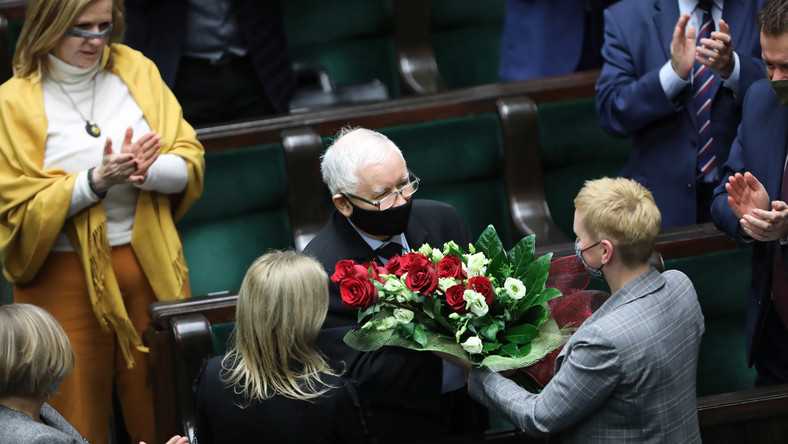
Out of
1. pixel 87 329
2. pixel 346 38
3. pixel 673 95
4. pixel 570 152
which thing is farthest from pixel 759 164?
pixel 346 38

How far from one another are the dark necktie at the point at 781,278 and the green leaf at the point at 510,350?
0.73 meters

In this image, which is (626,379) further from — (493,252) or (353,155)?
(353,155)

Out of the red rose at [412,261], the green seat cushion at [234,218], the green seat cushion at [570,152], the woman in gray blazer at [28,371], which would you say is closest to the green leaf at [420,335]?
the red rose at [412,261]

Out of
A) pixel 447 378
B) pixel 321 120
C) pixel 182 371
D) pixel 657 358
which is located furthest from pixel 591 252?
pixel 321 120

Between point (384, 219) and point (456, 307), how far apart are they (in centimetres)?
36

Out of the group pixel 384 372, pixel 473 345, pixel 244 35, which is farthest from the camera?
pixel 244 35

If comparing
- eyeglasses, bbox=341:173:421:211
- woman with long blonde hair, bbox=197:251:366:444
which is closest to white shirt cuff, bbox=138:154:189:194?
eyeglasses, bbox=341:173:421:211

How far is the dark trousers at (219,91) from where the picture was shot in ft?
12.6


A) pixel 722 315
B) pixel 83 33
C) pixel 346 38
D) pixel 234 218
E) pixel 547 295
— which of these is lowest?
pixel 722 315

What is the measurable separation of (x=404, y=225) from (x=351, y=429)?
470 millimetres

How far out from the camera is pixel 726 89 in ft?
10.7

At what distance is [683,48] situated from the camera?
3.21 meters

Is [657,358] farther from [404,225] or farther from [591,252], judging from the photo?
[404,225]

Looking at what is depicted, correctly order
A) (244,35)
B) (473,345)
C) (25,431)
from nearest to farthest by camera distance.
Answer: (25,431)
(473,345)
(244,35)
